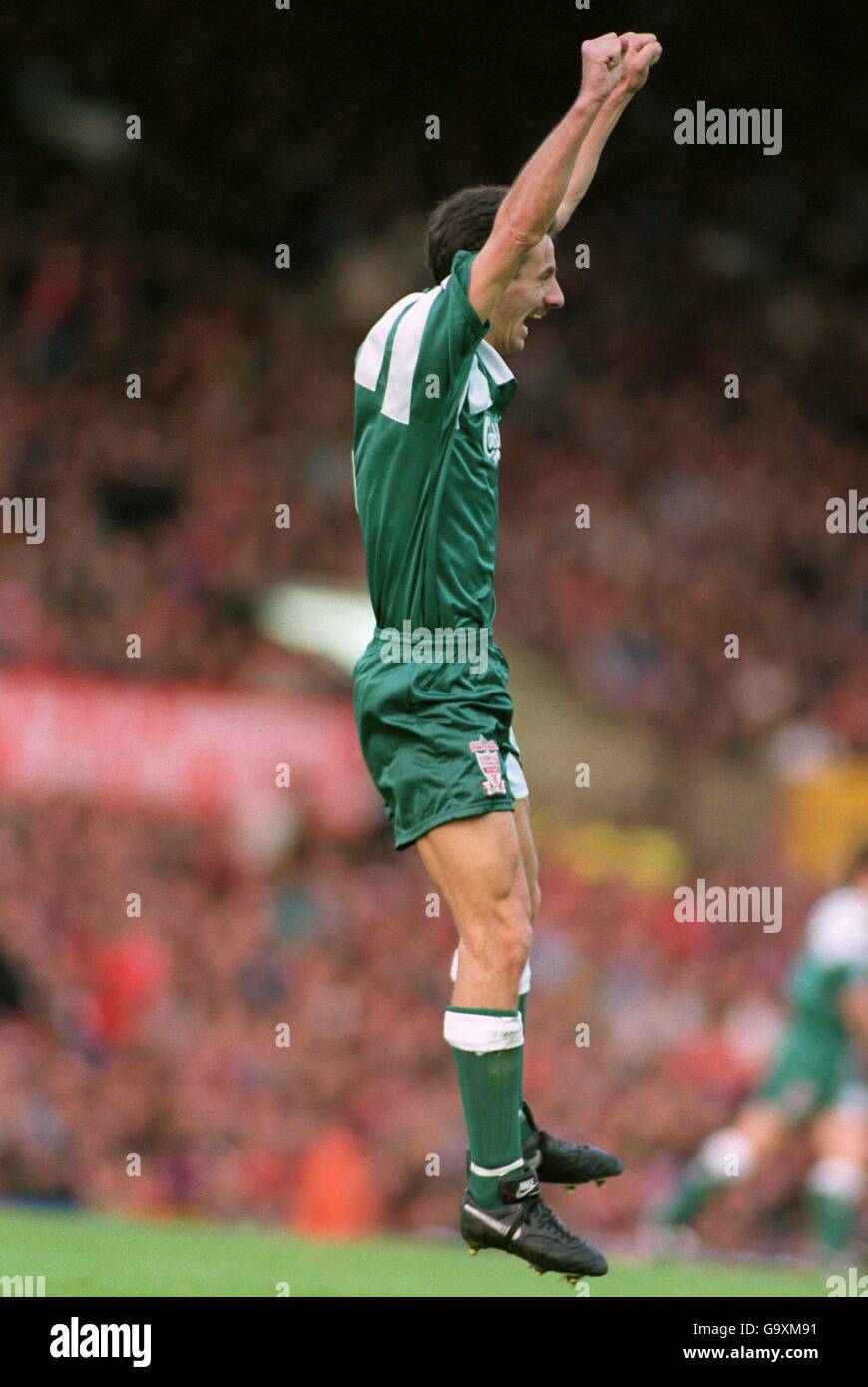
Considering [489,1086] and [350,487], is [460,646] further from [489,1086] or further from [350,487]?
[350,487]

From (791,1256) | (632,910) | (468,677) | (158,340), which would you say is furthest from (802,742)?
(468,677)

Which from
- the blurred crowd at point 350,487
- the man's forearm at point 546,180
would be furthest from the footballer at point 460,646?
the blurred crowd at point 350,487

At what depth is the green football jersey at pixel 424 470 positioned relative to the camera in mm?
5551

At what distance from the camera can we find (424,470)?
566 cm

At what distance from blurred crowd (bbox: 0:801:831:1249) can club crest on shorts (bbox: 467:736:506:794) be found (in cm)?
705

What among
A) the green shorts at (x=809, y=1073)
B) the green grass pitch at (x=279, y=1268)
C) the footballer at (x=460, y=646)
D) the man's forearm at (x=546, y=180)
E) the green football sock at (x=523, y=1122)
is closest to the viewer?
the man's forearm at (x=546, y=180)

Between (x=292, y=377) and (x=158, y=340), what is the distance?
1240 mm

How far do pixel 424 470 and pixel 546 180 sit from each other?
0.92 m

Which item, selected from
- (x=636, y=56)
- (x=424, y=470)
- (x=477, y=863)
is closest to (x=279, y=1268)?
(x=477, y=863)

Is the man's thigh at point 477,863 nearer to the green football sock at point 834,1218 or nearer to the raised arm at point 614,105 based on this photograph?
the raised arm at point 614,105

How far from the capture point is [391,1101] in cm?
1334

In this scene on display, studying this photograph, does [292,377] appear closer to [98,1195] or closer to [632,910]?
[632,910]

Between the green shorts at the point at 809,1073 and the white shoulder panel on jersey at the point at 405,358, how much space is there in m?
5.96

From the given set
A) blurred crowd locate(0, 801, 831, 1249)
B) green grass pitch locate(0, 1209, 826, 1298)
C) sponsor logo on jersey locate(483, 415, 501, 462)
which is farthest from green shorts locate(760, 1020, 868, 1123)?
sponsor logo on jersey locate(483, 415, 501, 462)
